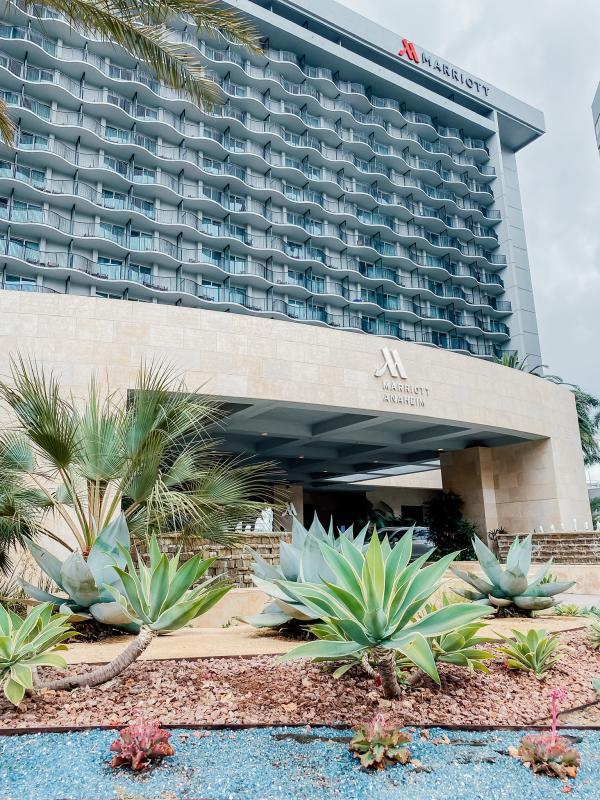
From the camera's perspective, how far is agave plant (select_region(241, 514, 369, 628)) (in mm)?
5143

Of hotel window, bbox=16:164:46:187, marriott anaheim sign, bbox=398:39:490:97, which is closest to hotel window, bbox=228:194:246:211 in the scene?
hotel window, bbox=16:164:46:187

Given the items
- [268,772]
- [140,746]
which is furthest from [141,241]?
[268,772]

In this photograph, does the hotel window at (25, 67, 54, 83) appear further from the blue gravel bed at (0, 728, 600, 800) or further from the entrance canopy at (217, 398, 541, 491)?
the blue gravel bed at (0, 728, 600, 800)

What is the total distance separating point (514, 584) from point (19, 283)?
3726cm

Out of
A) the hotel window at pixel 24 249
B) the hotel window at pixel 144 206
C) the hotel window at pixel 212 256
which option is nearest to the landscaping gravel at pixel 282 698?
the hotel window at pixel 24 249

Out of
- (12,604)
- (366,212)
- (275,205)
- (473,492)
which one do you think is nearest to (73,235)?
(275,205)

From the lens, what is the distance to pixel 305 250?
49.8 m

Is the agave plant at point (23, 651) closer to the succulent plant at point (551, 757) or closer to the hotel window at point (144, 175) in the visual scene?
the succulent plant at point (551, 757)

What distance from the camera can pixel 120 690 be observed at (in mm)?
3760

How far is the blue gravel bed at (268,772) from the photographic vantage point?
2.68 meters

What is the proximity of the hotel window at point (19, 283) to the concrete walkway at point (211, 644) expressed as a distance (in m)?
34.8

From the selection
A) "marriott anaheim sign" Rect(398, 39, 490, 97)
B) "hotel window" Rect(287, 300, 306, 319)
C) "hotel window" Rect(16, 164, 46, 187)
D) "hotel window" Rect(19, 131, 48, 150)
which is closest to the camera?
"hotel window" Rect(16, 164, 46, 187)

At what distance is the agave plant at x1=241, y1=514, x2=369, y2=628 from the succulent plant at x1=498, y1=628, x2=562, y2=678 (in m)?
1.39

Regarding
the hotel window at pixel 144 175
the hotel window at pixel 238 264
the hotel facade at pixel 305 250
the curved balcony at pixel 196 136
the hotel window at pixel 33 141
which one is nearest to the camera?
the hotel facade at pixel 305 250
